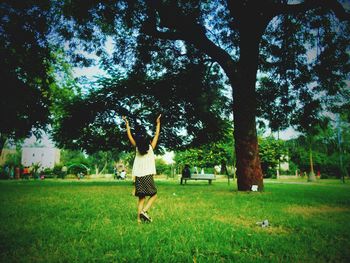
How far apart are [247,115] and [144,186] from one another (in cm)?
981

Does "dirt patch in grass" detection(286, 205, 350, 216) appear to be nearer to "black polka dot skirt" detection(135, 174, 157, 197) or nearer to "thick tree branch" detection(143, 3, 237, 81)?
"black polka dot skirt" detection(135, 174, 157, 197)

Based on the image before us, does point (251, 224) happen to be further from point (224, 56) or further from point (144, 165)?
point (224, 56)

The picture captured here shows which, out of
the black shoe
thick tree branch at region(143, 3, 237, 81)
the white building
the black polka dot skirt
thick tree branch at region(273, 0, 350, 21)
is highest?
thick tree branch at region(273, 0, 350, 21)

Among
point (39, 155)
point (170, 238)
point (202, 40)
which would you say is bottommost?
point (170, 238)

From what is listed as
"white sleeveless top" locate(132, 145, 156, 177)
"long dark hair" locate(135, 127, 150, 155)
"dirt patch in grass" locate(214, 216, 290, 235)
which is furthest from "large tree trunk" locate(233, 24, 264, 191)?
"long dark hair" locate(135, 127, 150, 155)

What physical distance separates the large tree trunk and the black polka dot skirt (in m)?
9.27

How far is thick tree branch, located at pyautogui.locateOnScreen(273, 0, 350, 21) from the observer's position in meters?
13.8

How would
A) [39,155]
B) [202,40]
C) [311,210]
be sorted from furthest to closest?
[39,155]
[202,40]
[311,210]

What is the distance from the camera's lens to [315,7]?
14.5 meters

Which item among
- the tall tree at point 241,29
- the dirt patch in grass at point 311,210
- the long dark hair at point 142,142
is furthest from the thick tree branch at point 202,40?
the long dark hair at point 142,142

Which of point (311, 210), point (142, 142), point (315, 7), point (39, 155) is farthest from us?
point (39, 155)

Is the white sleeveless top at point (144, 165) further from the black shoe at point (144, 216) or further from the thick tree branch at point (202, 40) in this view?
the thick tree branch at point (202, 40)

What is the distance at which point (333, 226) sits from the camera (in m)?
5.81

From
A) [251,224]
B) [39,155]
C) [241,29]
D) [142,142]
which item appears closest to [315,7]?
[241,29]
